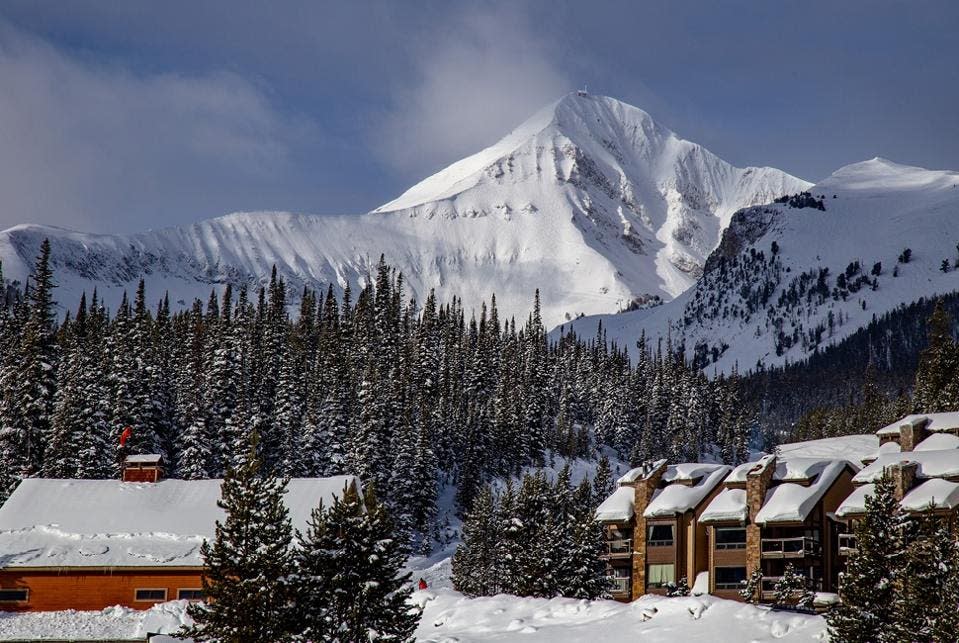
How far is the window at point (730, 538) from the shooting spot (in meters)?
61.2

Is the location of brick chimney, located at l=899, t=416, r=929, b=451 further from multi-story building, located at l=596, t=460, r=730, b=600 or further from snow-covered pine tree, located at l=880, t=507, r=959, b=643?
snow-covered pine tree, located at l=880, t=507, r=959, b=643

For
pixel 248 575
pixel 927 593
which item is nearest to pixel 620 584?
pixel 927 593

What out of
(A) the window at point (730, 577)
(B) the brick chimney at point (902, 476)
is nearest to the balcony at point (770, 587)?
(A) the window at point (730, 577)

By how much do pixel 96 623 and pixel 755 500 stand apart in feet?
118

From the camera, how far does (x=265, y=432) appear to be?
103 metres

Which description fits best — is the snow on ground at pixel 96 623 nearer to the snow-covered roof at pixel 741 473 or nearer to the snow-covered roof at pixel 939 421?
the snow-covered roof at pixel 741 473

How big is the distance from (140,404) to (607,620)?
5248cm

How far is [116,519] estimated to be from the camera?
204ft

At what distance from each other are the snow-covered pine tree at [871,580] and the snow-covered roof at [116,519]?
1050 inches

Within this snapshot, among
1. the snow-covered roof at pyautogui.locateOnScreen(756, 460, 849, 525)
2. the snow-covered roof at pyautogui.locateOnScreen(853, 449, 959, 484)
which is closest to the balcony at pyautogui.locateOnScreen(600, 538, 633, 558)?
the snow-covered roof at pyautogui.locateOnScreen(756, 460, 849, 525)

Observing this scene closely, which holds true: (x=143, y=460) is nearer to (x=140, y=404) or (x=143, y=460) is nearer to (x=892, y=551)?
(x=140, y=404)

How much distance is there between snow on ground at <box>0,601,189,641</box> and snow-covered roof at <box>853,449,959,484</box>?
1440 inches

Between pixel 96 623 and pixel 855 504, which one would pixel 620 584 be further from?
pixel 96 623

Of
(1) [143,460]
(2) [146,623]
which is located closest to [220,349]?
(1) [143,460]
